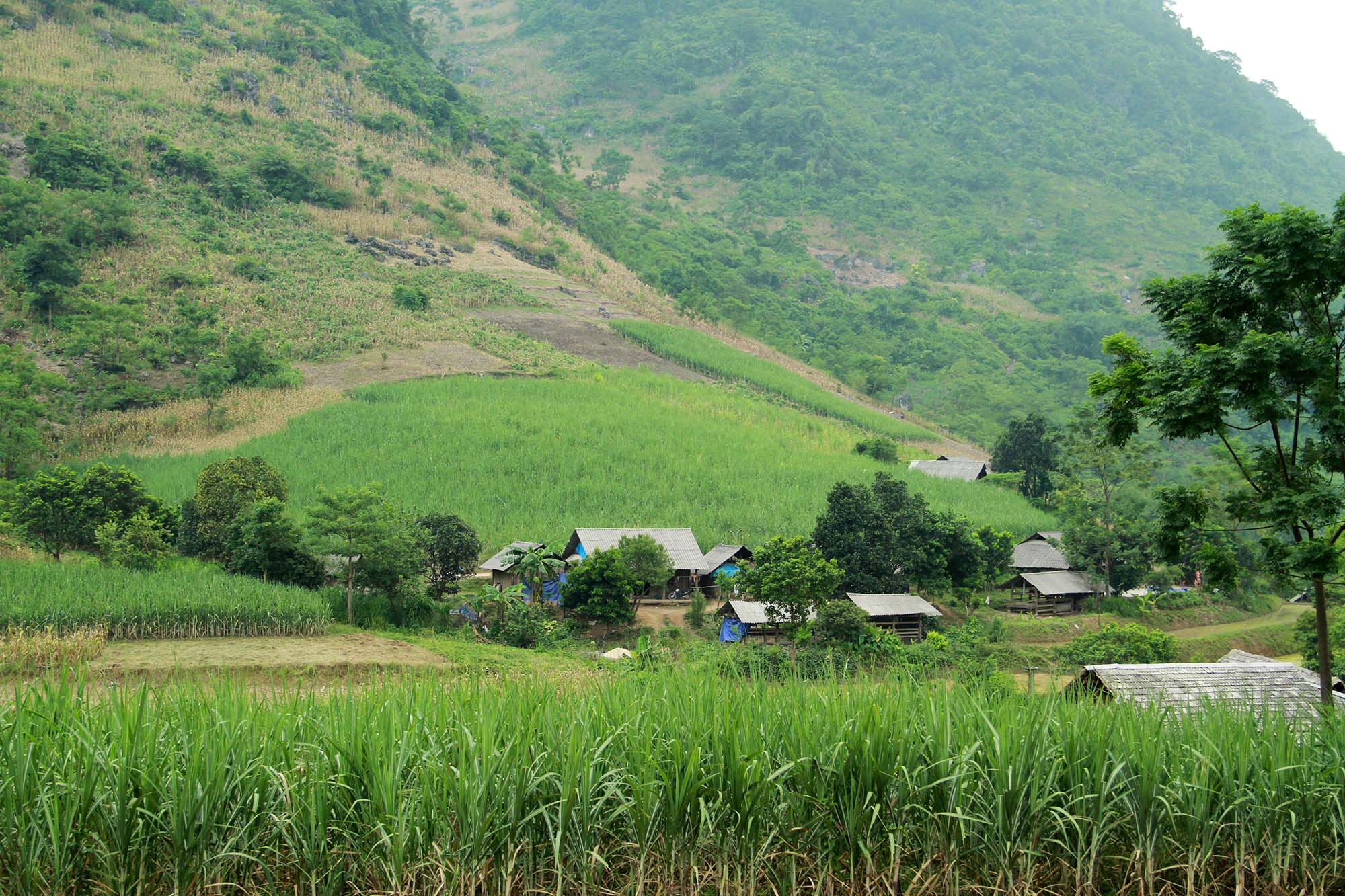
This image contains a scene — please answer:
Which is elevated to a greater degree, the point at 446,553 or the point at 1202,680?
the point at 446,553

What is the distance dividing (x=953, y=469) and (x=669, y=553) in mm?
21231

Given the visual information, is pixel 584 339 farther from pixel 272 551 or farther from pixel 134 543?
pixel 134 543

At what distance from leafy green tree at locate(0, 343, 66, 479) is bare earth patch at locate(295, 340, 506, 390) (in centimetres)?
1056

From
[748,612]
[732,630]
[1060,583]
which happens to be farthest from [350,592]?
[1060,583]

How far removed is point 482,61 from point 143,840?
585ft

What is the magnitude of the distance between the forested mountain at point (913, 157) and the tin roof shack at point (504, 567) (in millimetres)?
48489

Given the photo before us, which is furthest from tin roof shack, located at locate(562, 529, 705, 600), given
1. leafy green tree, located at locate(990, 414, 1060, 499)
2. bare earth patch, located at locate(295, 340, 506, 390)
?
leafy green tree, located at locate(990, 414, 1060, 499)

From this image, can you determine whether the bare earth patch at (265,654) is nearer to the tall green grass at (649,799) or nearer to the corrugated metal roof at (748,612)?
the corrugated metal roof at (748,612)

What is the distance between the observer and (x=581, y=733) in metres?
5.34

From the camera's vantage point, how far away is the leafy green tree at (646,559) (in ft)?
88.6

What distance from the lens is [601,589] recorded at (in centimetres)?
2522

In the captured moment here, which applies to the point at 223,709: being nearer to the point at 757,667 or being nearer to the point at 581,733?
the point at 581,733

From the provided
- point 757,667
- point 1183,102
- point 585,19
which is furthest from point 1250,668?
point 585,19

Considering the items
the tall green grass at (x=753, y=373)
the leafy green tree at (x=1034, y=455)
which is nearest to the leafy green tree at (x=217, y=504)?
the leafy green tree at (x=1034, y=455)
